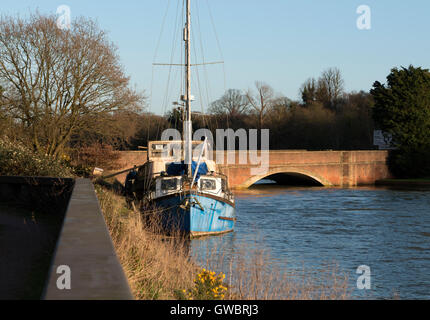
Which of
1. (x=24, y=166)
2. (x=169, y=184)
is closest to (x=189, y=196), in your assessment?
(x=169, y=184)

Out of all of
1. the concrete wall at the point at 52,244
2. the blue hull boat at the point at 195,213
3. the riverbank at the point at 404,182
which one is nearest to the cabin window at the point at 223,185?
the blue hull boat at the point at 195,213

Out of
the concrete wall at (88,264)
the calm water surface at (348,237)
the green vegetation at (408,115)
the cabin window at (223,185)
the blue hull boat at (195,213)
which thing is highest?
the green vegetation at (408,115)

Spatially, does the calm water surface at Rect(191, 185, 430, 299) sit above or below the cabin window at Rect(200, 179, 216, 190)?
below

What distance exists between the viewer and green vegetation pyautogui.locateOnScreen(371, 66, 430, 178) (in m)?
57.8

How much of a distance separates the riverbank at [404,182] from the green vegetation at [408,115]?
2.79 m

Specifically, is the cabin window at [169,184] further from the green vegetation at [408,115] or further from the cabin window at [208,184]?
the green vegetation at [408,115]

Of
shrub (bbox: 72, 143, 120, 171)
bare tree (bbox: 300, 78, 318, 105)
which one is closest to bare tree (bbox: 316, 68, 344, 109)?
bare tree (bbox: 300, 78, 318, 105)

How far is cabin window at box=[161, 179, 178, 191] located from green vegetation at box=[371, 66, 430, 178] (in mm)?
40201

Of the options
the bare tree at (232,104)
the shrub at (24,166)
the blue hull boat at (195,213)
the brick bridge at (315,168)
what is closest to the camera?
the shrub at (24,166)

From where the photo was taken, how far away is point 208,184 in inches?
957

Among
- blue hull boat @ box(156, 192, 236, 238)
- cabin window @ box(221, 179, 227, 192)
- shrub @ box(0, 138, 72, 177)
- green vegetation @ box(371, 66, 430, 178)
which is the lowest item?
blue hull boat @ box(156, 192, 236, 238)

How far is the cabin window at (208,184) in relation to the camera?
79.0 ft

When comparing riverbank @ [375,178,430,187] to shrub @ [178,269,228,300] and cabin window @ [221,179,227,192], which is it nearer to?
cabin window @ [221,179,227,192]

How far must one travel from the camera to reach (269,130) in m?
76.8
